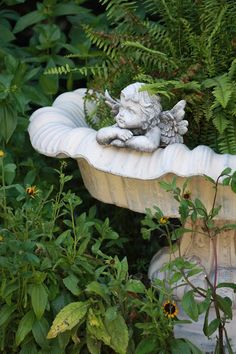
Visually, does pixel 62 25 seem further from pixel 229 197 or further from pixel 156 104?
pixel 229 197

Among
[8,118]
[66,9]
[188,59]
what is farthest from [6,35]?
[188,59]

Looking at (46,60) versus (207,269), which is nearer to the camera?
(207,269)

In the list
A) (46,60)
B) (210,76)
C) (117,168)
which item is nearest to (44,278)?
(117,168)

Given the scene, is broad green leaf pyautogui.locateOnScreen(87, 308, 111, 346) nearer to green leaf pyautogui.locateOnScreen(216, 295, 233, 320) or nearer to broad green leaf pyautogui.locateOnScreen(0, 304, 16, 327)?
broad green leaf pyautogui.locateOnScreen(0, 304, 16, 327)

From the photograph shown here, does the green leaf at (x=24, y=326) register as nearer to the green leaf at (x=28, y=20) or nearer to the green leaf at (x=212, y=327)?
the green leaf at (x=212, y=327)

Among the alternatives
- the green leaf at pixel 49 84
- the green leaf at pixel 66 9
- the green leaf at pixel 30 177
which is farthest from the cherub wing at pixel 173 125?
the green leaf at pixel 66 9

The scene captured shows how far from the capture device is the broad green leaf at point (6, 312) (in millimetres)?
3424

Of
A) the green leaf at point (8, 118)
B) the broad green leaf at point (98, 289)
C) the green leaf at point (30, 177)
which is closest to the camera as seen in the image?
the broad green leaf at point (98, 289)

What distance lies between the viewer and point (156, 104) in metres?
3.50

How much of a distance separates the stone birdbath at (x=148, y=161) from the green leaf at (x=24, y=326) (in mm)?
558

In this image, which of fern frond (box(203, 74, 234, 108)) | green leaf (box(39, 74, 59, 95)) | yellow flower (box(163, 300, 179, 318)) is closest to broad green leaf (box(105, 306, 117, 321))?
yellow flower (box(163, 300, 179, 318))

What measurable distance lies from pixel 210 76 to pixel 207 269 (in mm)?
773

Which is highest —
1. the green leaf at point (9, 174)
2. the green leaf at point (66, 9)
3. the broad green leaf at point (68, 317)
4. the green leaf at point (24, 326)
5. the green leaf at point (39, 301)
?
the green leaf at point (66, 9)

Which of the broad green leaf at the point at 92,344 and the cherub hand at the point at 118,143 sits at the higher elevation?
the cherub hand at the point at 118,143
